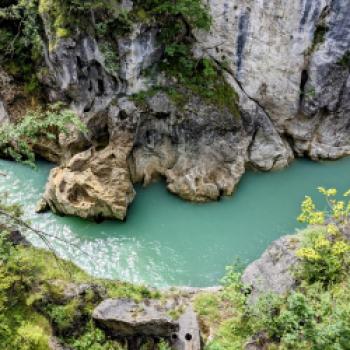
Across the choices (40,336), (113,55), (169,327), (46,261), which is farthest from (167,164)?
(40,336)

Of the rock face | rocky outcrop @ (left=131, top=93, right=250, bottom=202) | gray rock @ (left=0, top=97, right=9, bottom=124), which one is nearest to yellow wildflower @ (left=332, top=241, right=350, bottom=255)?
the rock face

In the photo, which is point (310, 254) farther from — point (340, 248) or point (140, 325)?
point (140, 325)

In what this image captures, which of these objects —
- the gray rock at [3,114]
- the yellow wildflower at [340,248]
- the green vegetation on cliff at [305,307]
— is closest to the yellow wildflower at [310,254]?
the green vegetation on cliff at [305,307]

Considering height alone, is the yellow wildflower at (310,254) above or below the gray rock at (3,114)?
above

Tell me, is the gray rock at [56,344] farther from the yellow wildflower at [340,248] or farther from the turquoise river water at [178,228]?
the yellow wildflower at [340,248]

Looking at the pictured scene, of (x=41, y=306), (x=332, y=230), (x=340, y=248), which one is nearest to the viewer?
(x=41, y=306)

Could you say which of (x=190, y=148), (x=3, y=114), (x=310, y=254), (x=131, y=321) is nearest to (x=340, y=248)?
(x=310, y=254)
